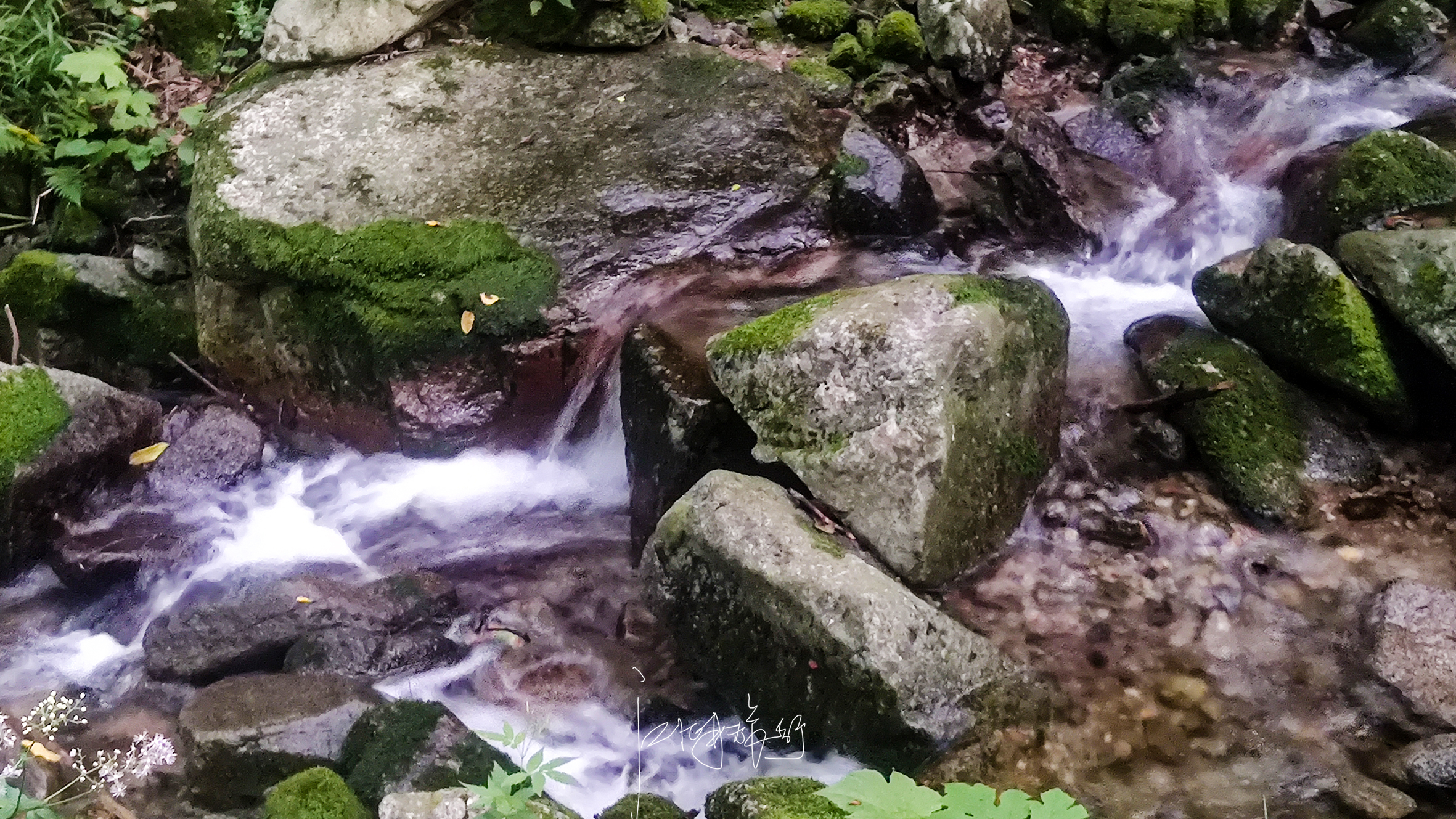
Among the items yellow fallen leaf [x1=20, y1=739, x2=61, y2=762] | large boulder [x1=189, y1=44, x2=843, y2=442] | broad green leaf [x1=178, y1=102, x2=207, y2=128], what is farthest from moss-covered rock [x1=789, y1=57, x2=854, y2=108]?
yellow fallen leaf [x1=20, y1=739, x2=61, y2=762]

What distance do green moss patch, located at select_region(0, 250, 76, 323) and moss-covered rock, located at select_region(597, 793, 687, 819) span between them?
4.86 m

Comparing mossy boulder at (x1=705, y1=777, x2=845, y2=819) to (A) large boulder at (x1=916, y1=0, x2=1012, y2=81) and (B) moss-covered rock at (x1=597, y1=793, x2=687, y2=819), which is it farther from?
(A) large boulder at (x1=916, y1=0, x2=1012, y2=81)

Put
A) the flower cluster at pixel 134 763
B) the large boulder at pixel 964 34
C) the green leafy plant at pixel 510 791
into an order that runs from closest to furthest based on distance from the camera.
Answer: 1. the green leafy plant at pixel 510 791
2. the flower cluster at pixel 134 763
3. the large boulder at pixel 964 34

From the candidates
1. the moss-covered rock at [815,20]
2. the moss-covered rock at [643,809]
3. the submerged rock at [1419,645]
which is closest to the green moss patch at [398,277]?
the moss-covered rock at [643,809]

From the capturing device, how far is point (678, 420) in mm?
4539

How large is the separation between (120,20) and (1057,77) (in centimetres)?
697

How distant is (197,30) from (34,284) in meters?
2.12

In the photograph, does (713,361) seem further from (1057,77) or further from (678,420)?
(1057,77)

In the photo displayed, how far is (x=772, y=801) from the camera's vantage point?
3.12 m

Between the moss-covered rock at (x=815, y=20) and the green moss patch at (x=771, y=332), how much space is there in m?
3.52

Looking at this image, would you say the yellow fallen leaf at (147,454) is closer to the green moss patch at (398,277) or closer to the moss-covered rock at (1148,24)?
the green moss patch at (398,277)

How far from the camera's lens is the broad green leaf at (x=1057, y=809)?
2.21 meters

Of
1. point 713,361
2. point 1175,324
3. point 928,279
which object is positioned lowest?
point 1175,324

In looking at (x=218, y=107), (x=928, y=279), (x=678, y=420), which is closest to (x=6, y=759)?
(x=678, y=420)
